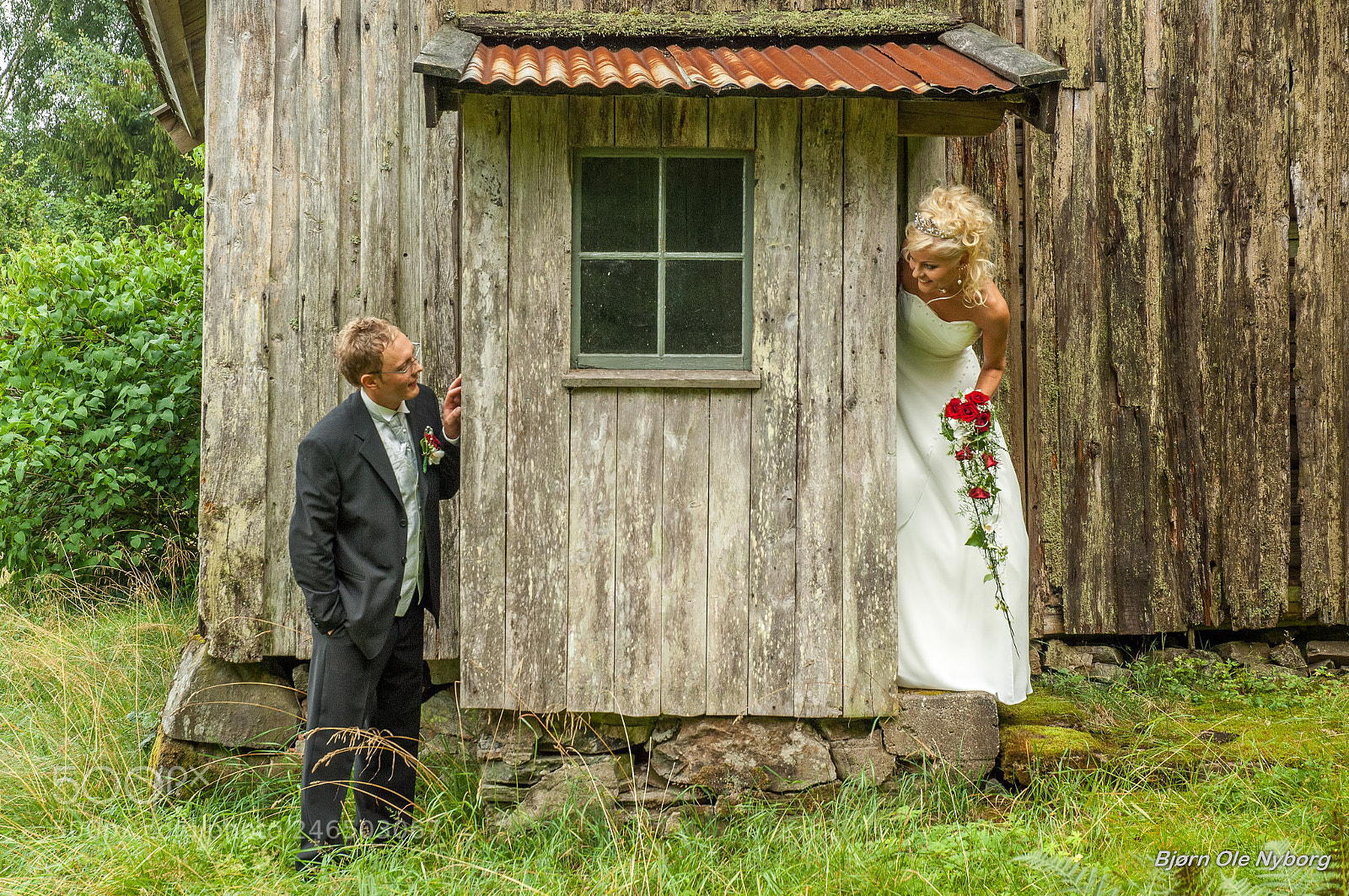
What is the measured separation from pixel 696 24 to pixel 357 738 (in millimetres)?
3140

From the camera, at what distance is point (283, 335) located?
4.09 meters

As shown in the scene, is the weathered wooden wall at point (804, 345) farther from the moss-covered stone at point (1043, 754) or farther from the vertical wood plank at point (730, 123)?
→ the moss-covered stone at point (1043, 754)

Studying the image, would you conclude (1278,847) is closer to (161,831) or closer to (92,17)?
(161,831)

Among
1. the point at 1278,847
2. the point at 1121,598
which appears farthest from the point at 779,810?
the point at 1121,598

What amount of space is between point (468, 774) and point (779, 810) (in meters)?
1.35

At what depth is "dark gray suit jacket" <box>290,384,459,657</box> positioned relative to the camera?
3248 millimetres

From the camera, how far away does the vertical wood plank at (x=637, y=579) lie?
11.6 ft

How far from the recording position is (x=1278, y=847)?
7.72 feet

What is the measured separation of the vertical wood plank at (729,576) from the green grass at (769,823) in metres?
0.48

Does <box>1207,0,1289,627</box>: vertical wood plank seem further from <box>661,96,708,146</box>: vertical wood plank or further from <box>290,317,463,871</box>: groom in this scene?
<box>290,317,463,871</box>: groom

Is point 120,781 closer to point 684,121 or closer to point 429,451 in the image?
point 429,451

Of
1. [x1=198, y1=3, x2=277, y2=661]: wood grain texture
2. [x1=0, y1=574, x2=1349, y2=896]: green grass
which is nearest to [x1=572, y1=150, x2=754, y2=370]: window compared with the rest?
[x1=198, y1=3, x2=277, y2=661]: wood grain texture

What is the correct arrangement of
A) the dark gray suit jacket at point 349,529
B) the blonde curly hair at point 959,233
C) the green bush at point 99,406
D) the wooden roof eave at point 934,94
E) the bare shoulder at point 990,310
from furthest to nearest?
the green bush at point 99,406, the bare shoulder at point 990,310, the blonde curly hair at point 959,233, the dark gray suit jacket at point 349,529, the wooden roof eave at point 934,94

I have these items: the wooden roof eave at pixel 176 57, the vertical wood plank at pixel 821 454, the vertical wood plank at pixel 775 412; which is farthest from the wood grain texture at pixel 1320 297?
the wooden roof eave at pixel 176 57
